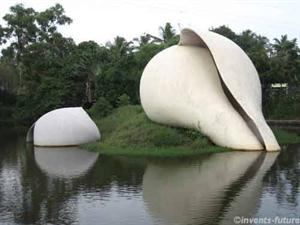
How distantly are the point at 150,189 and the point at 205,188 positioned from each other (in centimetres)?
127

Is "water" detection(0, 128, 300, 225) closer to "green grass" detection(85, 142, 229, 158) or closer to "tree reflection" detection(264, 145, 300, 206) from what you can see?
"tree reflection" detection(264, 145, 300, 206)

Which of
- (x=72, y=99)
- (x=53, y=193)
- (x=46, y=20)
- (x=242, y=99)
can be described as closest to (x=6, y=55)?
(x=46, y=20)

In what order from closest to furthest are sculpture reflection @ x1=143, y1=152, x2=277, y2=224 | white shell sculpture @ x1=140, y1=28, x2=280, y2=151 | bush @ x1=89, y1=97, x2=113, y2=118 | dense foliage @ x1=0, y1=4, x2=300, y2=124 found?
sculpture reflection @ x1=143, y1=152, x2=277, y2=224 → white shell sculpture @ x1=140, y1=28, x2=280, y2=151 → bush @ x1=89, y1=97, x2=113, y2=118 → dense foliage @ x1=0, y1=4, x2=300, y2=124

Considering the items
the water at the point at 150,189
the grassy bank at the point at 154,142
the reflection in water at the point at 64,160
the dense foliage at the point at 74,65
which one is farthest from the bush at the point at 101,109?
the water at the point at 150,189

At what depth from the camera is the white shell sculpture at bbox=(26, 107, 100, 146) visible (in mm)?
24688

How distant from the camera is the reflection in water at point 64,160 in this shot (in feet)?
53.6

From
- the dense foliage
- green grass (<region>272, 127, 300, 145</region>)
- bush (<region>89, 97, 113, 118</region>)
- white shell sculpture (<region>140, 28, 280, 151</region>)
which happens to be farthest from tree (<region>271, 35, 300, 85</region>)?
white shell sculpture (<region>140, 28, 280, 151</region>)

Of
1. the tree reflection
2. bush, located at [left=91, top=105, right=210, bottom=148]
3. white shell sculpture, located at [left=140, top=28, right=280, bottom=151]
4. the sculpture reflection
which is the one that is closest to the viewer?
the sculpture reflection

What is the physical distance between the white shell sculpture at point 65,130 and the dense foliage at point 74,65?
8371 millimetres

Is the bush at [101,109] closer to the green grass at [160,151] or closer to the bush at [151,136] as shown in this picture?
the bush at [151,136]

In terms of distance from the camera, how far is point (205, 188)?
40.9ft

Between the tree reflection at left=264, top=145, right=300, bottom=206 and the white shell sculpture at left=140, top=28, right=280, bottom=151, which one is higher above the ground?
the white shell sculpture at left=140, top=28, right=280, bottom=151

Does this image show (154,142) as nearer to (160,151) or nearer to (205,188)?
(160,151)

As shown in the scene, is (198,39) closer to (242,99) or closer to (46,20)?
(242,99)
